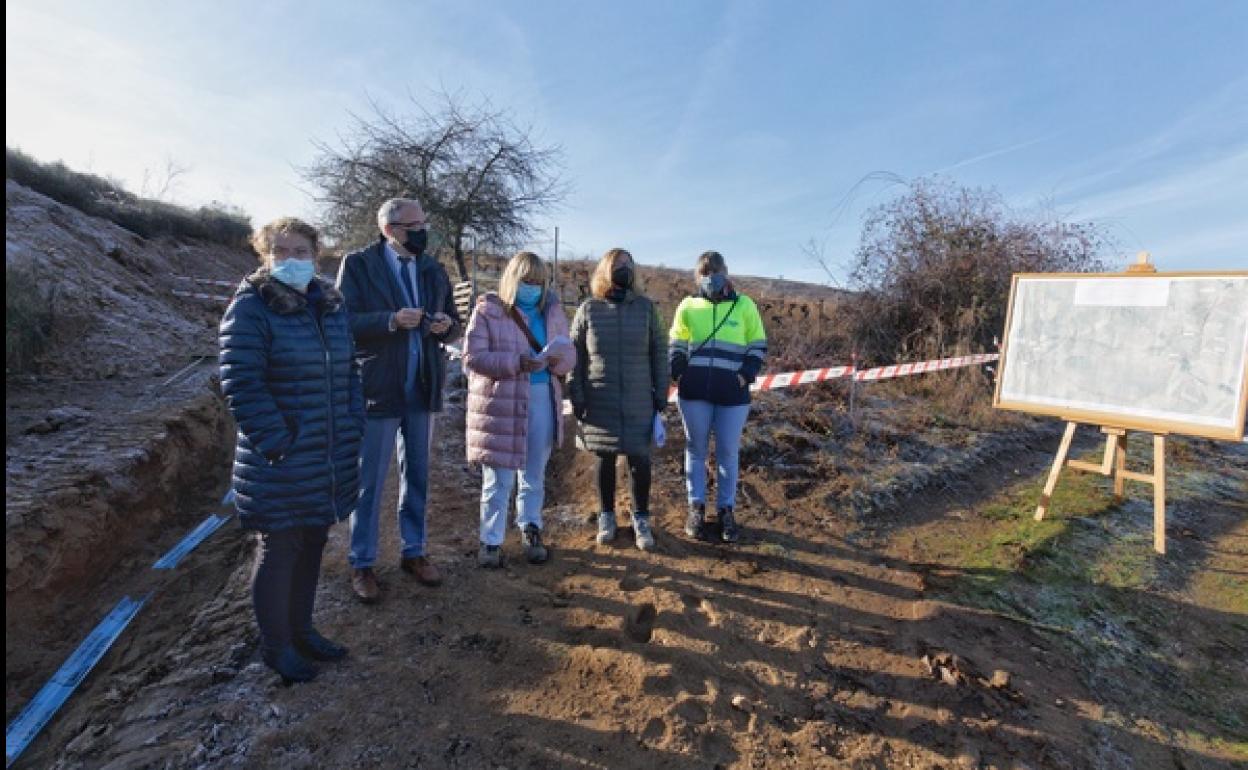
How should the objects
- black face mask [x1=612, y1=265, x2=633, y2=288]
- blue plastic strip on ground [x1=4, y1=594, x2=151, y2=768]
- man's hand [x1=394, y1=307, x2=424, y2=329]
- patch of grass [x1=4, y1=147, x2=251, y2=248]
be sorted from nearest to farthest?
blue plastic strip on ground [x1=4, y1=594, x2=151, y2=768] < man's hand [x1=394, y1=307, x2=424, y2=329] < black face mask [x1=612, y1=265, x2=633, y2=288] < patch of grass [x1=4, y1=147, x2=251, y2=248]

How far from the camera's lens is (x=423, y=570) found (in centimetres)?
372

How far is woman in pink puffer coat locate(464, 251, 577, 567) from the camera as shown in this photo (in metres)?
3.71

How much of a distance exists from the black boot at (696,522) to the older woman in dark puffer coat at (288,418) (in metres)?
2.51

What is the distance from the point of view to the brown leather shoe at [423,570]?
3.70 m

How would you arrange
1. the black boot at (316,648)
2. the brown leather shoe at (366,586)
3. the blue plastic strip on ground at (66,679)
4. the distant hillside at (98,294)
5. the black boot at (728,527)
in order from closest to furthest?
the black boot at (316,648) < the blue plastic strip on ground at (66,679) < the brown leather shoe at (366,586) < the black boot at (728,527) < the distant hillside at (98,294)

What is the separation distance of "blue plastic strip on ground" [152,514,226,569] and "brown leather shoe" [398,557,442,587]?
2245 mm

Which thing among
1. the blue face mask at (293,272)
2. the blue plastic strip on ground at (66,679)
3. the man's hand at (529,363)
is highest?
the blue face mask at (293,272)

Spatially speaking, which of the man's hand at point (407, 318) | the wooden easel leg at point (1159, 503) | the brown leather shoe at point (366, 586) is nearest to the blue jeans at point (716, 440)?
the man's hand at point (407, 318)

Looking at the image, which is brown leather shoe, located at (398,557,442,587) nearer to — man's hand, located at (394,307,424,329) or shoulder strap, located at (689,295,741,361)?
man's hand, located at (394,307,424,329)

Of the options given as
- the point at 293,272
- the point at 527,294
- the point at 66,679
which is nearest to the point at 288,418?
the point at 293,272

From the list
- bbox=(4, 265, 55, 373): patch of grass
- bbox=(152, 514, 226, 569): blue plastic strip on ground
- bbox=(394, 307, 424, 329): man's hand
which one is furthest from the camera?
bbox=(4, 265, 55, 373): patch of grass

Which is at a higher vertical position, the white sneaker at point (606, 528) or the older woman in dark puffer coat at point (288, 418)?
the older woman in dark puffer coat at point (288, 418)

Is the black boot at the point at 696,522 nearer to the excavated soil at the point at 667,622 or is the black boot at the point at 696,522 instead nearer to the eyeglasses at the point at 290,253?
the excavated soil at the point at 667,622

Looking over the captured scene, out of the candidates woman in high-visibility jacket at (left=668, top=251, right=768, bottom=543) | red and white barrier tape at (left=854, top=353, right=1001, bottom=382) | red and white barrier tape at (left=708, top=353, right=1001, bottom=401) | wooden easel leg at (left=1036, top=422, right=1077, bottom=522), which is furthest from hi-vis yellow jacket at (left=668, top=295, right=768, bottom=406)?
red and white barrier tape at (left=854, top=353, right=1001, bottom=382)
